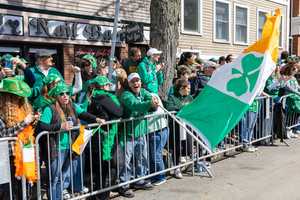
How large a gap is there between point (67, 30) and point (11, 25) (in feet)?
5.87

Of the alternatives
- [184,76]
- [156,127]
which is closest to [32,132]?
[156,127]

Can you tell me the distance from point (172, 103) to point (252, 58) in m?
1.41

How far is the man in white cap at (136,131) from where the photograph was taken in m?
5.88

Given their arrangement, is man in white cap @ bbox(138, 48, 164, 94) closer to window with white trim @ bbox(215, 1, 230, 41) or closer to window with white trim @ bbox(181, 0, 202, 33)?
window with white trim @ bbox(181, 0, 202, 33)

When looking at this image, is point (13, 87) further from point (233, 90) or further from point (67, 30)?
point (67, 30)

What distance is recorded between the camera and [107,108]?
223 inches

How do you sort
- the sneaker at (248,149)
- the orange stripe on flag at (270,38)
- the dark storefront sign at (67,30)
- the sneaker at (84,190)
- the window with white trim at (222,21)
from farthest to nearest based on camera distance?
the window with white trim at (222,21) → the dark storefront sign at (67,30) → the sneaker at (248,149) → the orange stripe on flag at (270,38) → the sneaker at (84,190)

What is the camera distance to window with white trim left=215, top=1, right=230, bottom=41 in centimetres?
1797

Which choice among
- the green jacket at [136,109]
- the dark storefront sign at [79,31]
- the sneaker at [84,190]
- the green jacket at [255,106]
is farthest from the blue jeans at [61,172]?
the dark storefront sign at [79,31]

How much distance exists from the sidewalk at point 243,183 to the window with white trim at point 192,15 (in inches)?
360

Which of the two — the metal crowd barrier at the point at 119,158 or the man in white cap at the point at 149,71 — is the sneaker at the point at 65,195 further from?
the man in white cap at the point at 149,71

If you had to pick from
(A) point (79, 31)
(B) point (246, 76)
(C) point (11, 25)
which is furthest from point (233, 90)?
(A) point (79, 31)

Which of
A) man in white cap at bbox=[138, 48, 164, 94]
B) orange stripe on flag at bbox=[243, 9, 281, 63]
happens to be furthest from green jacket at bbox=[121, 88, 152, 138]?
orange stripe on flag at bbox=[243, 9, 281, 63]

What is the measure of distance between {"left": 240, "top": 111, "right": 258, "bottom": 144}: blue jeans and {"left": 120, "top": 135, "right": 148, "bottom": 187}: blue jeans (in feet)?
9.57
